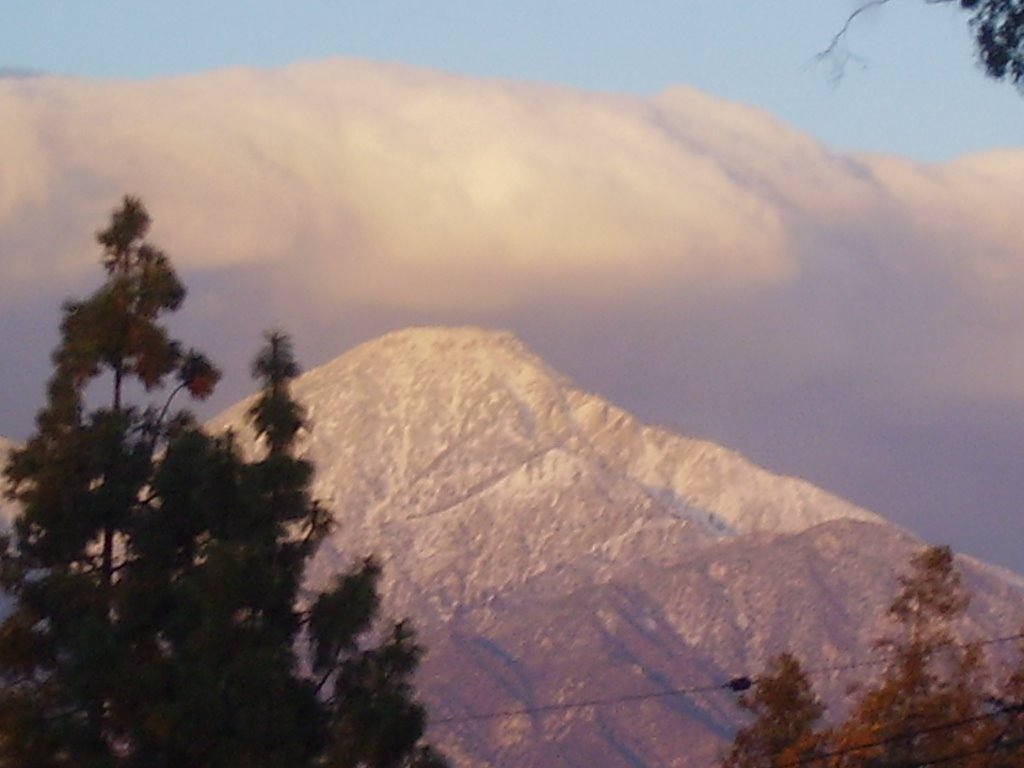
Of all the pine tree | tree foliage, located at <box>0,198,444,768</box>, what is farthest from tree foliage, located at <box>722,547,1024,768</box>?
tree foliage, located at <box>0,198,444,768</box>

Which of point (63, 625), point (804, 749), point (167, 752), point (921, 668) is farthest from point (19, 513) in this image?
point (921, 668)

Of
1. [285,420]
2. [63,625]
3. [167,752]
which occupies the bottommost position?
[167,752]

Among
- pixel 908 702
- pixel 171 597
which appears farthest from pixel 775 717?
pixel 171 597

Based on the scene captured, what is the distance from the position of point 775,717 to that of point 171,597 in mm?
15683

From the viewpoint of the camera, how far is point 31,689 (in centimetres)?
2789

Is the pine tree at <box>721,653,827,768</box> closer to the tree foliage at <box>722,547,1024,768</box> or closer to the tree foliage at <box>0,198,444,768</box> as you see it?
the tree foliage at <box>722,547,1024,768</box>

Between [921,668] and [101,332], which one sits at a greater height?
[101,332]

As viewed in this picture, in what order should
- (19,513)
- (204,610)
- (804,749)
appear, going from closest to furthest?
(204,610) → (19,513) → (804,749)

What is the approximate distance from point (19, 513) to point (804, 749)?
48.6ft

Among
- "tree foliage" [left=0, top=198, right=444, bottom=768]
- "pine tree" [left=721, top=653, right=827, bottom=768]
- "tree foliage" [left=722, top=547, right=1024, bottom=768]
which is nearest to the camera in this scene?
"tree foliage" [left=0, top=198, right=444, bottom=768]

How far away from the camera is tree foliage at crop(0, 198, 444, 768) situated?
27.2m

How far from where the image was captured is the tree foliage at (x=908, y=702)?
38.0 m

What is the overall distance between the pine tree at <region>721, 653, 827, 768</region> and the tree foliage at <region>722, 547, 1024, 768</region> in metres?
0.02

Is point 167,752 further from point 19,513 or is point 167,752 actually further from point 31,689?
point 19,513
